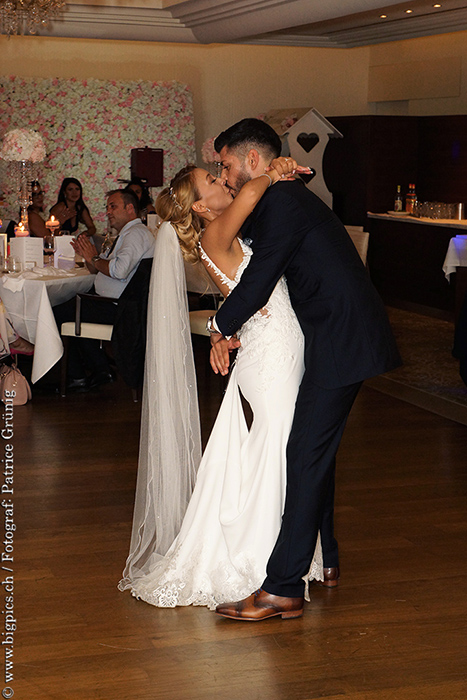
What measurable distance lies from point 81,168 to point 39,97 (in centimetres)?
91

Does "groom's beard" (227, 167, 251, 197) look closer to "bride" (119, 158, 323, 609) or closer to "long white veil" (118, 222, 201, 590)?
"bride" (119, 158, 323, 609)

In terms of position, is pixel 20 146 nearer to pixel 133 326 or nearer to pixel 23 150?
pixel 23 150

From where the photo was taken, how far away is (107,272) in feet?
19.6

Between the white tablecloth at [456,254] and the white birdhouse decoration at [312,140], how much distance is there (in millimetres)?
2318

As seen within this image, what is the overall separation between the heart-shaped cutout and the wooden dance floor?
21.5 ft

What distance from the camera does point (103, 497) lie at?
13.3ft

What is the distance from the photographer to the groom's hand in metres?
2.85

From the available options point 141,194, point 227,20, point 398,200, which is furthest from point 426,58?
point 141,194

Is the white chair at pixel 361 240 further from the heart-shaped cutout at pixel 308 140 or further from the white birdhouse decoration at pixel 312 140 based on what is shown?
the heart-shaped cutout at pixel 308 140

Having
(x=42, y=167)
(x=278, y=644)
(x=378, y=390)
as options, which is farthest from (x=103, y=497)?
(x=42, y=167)

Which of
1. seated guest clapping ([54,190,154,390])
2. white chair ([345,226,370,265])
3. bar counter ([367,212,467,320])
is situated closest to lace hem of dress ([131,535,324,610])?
seated guest clapping ([54,190,154,390])

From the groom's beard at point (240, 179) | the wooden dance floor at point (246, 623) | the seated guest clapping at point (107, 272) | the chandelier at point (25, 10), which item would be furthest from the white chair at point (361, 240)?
the groom's beard at point (240, 179)

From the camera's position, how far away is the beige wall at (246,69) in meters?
10.3

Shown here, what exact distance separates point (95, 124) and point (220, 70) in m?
2.02
